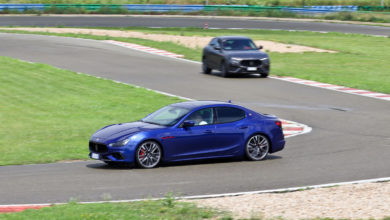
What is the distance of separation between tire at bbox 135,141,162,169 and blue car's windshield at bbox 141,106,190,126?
27.6 inches

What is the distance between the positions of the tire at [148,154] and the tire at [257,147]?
2.10 m

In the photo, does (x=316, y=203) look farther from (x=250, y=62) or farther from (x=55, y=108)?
(x=250, y=62)

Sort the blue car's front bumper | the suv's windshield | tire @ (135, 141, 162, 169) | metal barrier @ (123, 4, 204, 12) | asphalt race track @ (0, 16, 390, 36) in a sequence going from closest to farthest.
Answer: the blue car's front bumper → tire @ (135, 141, 162, 169) → the suv's windshield → asphalt race track @ (0, 16, 390, 36) → metal barrier @ (123, 4, 204, 12)

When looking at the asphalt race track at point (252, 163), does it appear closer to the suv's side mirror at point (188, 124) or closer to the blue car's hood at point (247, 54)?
the suv's side mirror at point (188, 124)

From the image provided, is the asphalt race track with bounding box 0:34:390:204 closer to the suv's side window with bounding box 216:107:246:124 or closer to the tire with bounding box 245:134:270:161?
the tire with bounding box 245:134:270:161

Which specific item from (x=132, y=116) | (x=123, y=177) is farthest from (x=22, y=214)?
(x=132, y=116)

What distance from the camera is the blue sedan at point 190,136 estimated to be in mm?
14086

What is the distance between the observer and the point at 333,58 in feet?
124

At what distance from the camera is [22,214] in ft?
31.2

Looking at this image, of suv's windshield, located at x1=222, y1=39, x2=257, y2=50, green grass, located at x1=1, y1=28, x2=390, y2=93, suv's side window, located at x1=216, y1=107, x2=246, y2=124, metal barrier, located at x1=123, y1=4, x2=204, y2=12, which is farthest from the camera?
metal barrier, located at x1=123, y1=4, x2=204, y2=12

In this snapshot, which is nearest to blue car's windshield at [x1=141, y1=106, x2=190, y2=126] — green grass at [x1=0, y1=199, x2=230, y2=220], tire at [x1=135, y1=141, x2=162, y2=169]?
tire at [x1=135, y1=141, x2=162, y2=169]

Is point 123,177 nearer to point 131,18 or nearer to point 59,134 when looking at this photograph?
point 59,134

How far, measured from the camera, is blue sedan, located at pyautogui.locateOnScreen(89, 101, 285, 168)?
14.1 meters

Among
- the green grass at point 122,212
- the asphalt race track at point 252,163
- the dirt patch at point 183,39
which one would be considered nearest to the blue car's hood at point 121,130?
the asphalt race track at point 252,163
